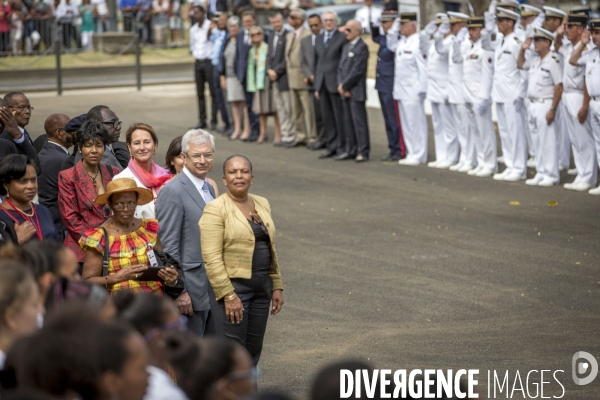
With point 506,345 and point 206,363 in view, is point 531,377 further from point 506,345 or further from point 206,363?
point 206,363

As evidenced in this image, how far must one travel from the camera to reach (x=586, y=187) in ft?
46.6

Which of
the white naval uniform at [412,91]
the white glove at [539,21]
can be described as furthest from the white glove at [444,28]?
the white glove at [539,21]

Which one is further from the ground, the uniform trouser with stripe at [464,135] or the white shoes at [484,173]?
the uniform trouser with stripe at [464,135]

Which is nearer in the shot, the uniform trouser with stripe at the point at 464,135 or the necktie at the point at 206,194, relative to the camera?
the necktie at the point at 206,194

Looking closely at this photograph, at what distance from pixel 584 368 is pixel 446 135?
9.36 meters

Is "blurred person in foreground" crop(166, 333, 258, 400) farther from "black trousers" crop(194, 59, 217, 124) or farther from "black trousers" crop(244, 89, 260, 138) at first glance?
"black trousers" crop(194, 59, 217, 124)

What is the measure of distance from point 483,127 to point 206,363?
12648mm

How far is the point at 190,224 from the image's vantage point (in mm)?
6781

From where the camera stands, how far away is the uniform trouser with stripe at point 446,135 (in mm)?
16484

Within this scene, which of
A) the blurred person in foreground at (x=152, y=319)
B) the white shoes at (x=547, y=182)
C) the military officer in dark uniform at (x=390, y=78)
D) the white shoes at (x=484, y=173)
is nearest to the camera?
the blurred person in foreground at (x=152, y=319)

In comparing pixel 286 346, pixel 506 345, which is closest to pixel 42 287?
pixel 286 346

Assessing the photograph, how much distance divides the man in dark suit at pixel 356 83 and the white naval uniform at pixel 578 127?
3.49 metres

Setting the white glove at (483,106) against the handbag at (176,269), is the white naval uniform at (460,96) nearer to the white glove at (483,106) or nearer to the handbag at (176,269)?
the white glove at (483,106)

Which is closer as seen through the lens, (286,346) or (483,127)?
(286,346)
